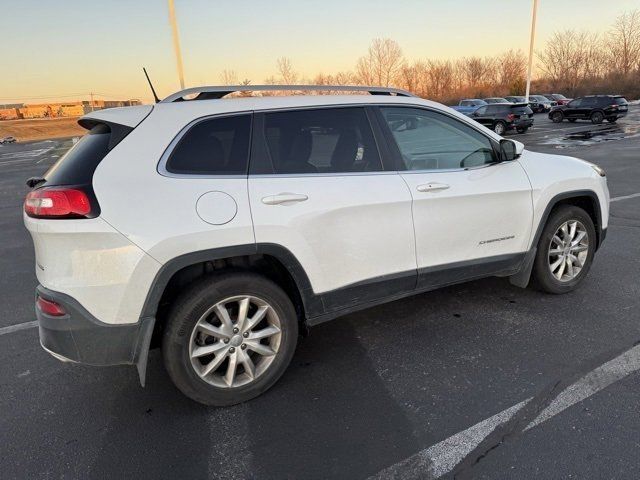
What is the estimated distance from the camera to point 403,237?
3.02 meters

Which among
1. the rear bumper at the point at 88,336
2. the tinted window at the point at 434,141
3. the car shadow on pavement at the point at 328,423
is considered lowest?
the car shadow on pavement at the point at 328,423

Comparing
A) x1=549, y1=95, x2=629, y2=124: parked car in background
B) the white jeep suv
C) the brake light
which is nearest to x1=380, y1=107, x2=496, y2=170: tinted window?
the white jeep suv

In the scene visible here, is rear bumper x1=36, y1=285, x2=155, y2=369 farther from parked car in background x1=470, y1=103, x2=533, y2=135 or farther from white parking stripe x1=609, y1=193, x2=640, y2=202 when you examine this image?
parked car in background x1=470, y1=103, x2=533, y2=135

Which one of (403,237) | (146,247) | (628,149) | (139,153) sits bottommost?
(628,149)

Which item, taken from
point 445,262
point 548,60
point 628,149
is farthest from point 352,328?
point 548,60

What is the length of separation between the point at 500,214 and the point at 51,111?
121 m

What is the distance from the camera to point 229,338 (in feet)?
8.63

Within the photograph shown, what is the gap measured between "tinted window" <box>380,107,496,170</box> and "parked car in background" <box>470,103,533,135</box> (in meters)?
20.8

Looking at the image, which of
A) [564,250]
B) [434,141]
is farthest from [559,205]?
[434,141]

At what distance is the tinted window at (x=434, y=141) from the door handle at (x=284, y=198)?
2.89 ft

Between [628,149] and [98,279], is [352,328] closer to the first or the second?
[98,279]

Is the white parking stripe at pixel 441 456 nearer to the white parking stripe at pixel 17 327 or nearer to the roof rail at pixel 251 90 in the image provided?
the roof rail at pixel 251 90

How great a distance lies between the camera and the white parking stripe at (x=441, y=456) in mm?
2127

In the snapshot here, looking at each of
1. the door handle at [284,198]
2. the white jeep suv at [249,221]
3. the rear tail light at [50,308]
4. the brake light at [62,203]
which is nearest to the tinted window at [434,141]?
the white jeep suv at [249,221]
